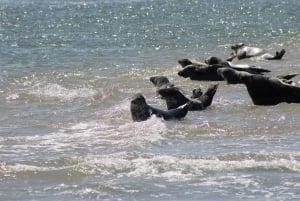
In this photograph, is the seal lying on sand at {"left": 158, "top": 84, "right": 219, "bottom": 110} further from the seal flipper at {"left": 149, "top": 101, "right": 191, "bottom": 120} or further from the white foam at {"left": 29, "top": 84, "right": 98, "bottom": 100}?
the white foam at {"left": 29, "top": 84, "right": 98, "bottom": 100}

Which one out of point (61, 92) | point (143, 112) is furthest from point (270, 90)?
point (61, 92)

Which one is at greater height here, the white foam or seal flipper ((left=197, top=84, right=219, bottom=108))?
the white foam

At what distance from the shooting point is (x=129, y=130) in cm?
1241

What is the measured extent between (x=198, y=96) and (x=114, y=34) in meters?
17.0

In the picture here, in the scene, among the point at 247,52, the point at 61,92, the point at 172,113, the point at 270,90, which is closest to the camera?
the point at 172,113

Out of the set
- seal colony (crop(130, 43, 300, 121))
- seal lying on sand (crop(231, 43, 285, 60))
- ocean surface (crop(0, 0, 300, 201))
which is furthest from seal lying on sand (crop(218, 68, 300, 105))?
seal lying on sand (crop(231, 43, 285, 60))

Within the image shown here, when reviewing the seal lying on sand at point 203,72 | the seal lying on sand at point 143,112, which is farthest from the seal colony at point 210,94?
the seal lying on sand at point 203,72

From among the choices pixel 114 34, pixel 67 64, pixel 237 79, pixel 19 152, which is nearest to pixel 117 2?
pixel 114 34

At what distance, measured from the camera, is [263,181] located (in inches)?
353

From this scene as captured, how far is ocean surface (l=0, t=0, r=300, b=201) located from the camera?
8969 millimetres

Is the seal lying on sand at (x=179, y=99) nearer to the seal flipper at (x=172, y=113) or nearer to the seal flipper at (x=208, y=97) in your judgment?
the seal flipper at (x=208, y=97)

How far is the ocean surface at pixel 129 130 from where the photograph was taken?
29.4ft

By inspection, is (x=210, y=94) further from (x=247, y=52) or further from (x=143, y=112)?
(x=247, y=52)

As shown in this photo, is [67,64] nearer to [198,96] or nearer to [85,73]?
[85,73]
